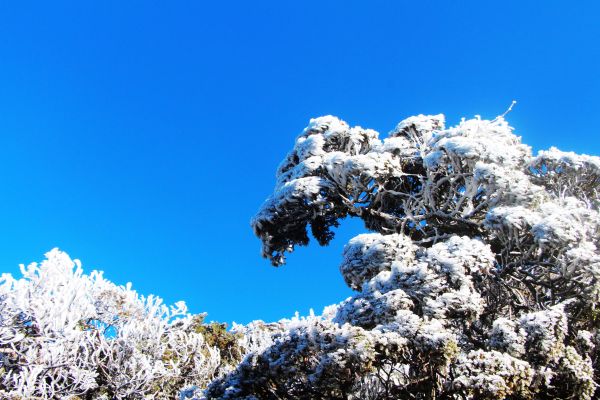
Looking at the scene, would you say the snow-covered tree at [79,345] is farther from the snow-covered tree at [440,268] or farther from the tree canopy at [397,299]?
the snow-covered tree at [440,268]

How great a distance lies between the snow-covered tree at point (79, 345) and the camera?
9578 mm

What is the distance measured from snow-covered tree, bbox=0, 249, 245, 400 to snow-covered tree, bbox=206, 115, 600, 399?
3.16 metres

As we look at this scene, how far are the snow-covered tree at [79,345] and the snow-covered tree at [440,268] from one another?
3165 millimetres

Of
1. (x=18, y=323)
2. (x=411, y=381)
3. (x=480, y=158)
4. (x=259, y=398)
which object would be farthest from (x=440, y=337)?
(x=18, y=323)

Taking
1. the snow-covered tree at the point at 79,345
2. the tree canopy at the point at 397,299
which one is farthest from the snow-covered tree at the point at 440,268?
the snow-covered tree at the point at 79,345

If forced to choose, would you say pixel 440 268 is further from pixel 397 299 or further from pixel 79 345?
pixel 79 345

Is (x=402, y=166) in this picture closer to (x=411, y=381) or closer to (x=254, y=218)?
(x=254, y=218)

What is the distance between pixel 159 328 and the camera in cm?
1275

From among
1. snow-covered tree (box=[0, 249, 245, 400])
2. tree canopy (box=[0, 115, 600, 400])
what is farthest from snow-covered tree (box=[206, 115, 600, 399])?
snow-covered tree (box=[0, 249, 245, 400])

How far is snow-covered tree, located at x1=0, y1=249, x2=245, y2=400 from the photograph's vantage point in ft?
31.4

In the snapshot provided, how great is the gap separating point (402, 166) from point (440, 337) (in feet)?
26.6

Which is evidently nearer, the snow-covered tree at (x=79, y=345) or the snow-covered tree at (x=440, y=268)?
the snow-covered tree at (x=440, y=268)

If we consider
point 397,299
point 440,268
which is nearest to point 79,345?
point 397,299

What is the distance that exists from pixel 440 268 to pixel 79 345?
26.8ft
